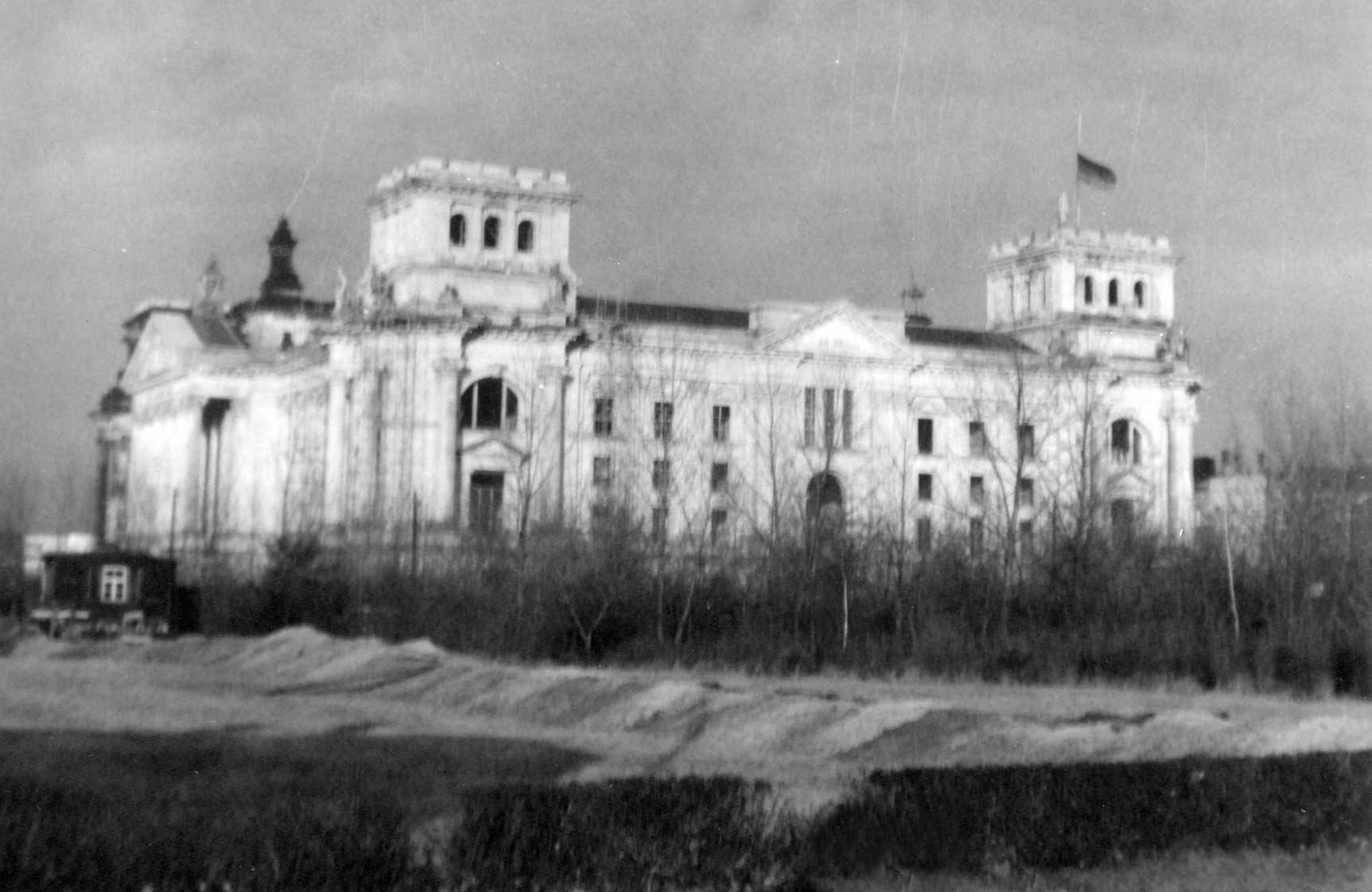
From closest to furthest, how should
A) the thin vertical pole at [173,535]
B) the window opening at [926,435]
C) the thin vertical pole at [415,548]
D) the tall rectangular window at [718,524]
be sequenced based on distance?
the thin vertical pole at [415,548]
the tall rectangular window at [718,524]
the thin vertical pole at [173,535]
the window opening at [926,435]

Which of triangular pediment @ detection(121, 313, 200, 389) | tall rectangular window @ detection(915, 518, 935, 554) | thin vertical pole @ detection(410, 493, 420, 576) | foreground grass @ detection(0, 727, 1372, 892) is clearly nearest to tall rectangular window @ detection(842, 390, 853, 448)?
thin vertical pole @ detection(410, 493, 420, 576)

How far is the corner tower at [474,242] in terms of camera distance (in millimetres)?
77312

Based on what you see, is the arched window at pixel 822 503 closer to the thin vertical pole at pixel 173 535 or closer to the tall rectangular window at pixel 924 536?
the tall rectangular window at pixel 924 536

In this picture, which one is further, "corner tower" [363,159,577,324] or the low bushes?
"corner tower" [363,159,577,324]

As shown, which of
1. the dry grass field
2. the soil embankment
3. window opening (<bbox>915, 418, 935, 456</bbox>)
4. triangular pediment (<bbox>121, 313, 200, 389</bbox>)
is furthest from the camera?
triangular pediment (<bbox>121, 313, 200, 389</bbox>)

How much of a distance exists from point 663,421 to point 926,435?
2746cm

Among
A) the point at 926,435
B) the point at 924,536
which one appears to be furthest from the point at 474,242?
the point at 924,536

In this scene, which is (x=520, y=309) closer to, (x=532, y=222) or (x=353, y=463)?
(x=532, y=222)

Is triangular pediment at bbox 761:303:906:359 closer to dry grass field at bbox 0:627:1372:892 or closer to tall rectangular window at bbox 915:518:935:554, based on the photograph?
tall rectangular window at bbox 915:518:935:554

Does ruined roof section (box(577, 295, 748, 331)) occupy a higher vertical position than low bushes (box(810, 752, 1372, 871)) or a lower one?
higher

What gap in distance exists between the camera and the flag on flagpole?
75.4 metres

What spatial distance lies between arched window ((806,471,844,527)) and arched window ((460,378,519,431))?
15197 mm

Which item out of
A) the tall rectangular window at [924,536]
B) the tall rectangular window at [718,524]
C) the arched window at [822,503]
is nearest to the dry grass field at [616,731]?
the tall rectangular window at [924,536]

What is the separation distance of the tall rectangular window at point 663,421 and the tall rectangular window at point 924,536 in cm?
860
